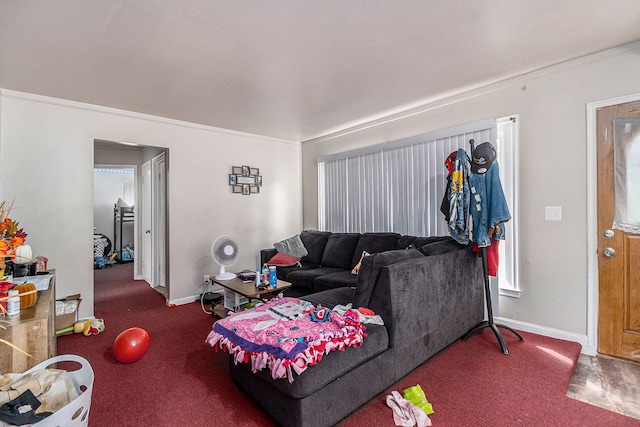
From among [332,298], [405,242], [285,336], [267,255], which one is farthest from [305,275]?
[285,336]

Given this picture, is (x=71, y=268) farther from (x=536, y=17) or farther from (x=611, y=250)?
(x=611, y=250)

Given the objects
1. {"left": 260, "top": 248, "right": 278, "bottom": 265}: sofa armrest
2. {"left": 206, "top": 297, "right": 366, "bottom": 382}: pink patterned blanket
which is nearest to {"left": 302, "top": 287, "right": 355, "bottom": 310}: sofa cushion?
Answer: {"left": 206, "top": 297, "right": 366, "bottom": 382}: pink patterned blanket

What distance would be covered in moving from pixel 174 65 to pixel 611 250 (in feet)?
12.6

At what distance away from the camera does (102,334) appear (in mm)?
2988

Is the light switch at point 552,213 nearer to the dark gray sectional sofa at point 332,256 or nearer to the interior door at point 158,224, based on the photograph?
the dark gray sectional sofa at point 332,256

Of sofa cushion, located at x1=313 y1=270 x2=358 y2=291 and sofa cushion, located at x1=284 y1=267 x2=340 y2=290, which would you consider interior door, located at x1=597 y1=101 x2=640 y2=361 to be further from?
sofa cushion, located at x1=284 y1=267 x2=340 y2=290

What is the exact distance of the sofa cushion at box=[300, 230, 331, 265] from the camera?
4328 mm

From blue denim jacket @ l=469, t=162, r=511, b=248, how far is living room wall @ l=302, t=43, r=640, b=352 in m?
0.48

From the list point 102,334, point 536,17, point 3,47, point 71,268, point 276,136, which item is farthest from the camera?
point 276,136

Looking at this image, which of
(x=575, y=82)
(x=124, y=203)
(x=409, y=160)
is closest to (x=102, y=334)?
(x=409, y=160)

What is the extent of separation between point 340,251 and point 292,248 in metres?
0.73

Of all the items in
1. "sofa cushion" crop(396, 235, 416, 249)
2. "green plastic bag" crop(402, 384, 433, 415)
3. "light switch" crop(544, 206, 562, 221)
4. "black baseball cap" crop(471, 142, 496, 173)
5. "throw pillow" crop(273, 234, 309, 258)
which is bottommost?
"green plastic bag" crop(402, 384, 433, 415)

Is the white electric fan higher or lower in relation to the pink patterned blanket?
higher

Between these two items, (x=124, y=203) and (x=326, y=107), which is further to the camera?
(x=124, y=203)
